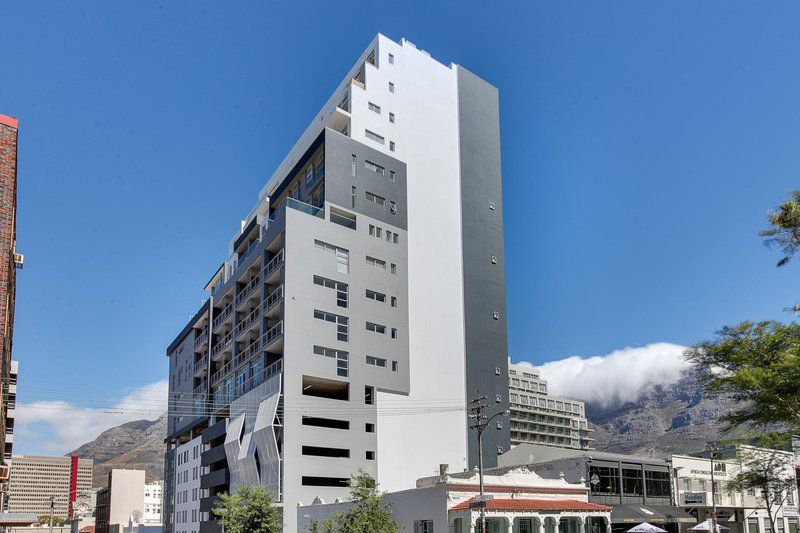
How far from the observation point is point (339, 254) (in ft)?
252

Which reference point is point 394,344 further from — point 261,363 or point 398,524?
point 398,524

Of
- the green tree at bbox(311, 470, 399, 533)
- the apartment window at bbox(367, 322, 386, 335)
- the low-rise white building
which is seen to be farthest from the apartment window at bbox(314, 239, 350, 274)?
the green tree at bbox(311, 470, 399, 533)

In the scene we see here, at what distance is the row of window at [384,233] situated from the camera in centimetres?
7988

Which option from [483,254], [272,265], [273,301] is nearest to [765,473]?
[483,254]

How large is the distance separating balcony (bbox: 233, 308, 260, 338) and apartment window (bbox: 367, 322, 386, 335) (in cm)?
1223

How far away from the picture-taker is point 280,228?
75688 millimetres

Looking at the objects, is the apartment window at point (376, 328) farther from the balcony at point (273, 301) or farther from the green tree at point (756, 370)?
the green tree at point (756, 370)

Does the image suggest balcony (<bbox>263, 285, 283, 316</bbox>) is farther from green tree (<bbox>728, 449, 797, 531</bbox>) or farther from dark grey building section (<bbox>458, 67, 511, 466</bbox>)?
green tree (<bbox>728, 449, 797, 531</bbox>)

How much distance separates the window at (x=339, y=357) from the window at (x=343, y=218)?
41.0ft

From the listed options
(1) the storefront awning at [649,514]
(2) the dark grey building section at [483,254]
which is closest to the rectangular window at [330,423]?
(2) the dark grey building section at [483,254]

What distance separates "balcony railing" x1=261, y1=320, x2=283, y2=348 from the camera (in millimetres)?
73688

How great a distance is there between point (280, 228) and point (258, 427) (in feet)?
60.6

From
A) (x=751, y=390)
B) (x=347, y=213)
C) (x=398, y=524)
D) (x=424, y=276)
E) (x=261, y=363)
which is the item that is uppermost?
(x=347, y=213)

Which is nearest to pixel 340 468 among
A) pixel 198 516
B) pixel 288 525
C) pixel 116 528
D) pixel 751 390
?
pixel 288 525
